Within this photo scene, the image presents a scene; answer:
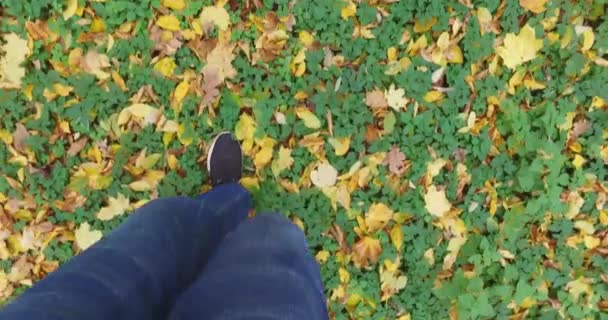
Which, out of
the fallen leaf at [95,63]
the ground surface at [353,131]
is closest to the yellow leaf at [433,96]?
the ground surface at [353,131]

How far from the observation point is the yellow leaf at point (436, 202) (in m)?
1.58

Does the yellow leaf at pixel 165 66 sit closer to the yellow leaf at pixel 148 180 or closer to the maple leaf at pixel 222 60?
the maple leaf at pixel 222 60

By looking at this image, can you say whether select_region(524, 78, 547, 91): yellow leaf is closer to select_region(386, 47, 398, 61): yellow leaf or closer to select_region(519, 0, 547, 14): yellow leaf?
select_region(519, 0, 547, 14): yellow leaf

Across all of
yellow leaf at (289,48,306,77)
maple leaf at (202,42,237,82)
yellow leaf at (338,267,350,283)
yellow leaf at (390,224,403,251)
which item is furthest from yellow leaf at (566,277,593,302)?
maple leaf at (202,42,237,82)

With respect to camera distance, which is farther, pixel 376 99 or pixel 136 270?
pixel 376 99

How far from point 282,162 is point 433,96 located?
44 centimetres

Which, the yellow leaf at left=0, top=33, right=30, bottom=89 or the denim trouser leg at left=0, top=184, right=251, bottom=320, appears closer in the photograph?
the denim trouser leg at left=0, top=184, right=251, bottom=320

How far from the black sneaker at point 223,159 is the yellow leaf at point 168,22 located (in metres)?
0.31

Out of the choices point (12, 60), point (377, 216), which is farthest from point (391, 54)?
point (12, 60)

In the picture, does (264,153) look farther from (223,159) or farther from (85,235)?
(85,235)

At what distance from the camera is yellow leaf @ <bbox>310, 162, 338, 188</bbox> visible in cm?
157

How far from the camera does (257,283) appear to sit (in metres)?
0.90

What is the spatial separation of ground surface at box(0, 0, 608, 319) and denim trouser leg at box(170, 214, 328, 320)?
522 mm

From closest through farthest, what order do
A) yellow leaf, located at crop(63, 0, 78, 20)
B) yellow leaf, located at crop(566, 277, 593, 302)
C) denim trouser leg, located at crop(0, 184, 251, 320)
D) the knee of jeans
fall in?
denim trouser leg, located at crop(0, 184, 251, 320) → the knee of jeans → yellow leaf, located at crop(63, 0, 78, 20) → yellow leaf, located at crop(566, 277, 593, 302)
